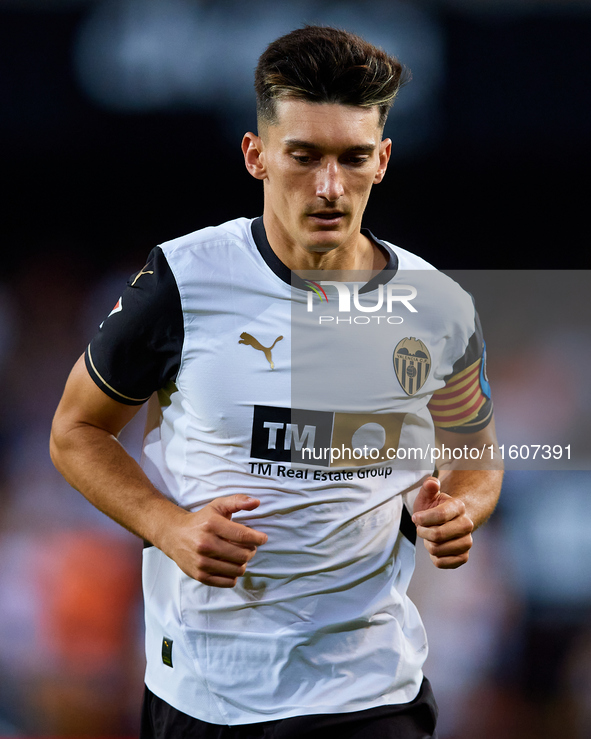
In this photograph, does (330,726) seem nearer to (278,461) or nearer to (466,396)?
(278,461)

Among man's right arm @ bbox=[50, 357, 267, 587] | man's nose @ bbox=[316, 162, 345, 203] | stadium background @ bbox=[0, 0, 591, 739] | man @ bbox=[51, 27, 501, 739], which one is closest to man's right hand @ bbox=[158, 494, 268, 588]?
man's right arm @ bbox=[50, 357, 267, 587]

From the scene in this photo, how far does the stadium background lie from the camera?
2.97 meters

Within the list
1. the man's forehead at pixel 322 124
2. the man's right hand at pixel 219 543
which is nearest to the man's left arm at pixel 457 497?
the man's right hand at pixel 219 543

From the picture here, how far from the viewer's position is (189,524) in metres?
1.29

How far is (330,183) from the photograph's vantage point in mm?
1401

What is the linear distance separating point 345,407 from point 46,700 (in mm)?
2081

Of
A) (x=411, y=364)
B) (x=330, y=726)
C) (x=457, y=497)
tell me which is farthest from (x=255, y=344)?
(x=330, y=726)

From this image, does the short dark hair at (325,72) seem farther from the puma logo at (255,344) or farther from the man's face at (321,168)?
the puma logo at (255,344)

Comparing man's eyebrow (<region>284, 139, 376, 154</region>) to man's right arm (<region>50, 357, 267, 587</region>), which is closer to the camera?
man's right arm (<region>50, 357, 267, 587</region>)

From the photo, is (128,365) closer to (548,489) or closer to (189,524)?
(189,524)

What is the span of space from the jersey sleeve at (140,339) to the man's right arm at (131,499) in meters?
0.05

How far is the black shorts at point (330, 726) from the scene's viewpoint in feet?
4.49

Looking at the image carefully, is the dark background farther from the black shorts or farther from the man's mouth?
the black shorts

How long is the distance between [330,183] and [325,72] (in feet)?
0.73
